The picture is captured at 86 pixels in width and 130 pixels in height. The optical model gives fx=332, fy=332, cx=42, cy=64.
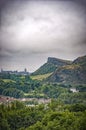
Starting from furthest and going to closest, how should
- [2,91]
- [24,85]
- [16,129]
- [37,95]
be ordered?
[24,85]
[37,95]
[2,91]
[16,129]

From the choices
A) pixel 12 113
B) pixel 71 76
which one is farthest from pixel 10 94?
pixel 12 113

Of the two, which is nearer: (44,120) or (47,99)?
(44,120)

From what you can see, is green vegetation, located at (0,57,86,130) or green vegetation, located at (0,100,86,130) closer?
green vegetation, located at (0,100,86,130)

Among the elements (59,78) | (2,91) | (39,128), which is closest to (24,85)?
(2,91)

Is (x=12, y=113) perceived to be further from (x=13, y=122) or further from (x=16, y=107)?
(x=16, y=107)

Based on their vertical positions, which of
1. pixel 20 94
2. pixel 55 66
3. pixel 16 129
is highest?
pixel 55 66

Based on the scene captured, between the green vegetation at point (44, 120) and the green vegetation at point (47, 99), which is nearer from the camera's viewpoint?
the green vegetation at point (44, 120)

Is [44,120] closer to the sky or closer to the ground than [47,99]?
closer to the ground

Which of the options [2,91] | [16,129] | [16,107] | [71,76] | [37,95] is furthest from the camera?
[71,76]

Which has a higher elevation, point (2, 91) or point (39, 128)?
point (2, 91)

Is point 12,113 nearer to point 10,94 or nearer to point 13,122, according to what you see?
point 13,122

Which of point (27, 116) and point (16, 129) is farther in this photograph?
point (27, 116)
